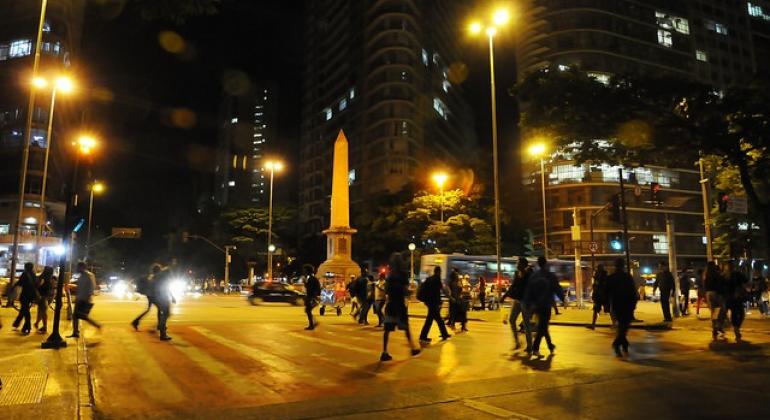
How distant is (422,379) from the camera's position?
26.3 ft

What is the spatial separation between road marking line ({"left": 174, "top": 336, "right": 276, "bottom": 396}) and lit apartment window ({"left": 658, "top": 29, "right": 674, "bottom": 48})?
296 feet

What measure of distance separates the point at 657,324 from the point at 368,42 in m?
77.7

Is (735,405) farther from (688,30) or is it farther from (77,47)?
(688,30)

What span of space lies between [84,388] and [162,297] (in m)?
5.76

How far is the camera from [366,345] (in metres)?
12.1

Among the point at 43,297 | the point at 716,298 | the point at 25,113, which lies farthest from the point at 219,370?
the point at 25,113

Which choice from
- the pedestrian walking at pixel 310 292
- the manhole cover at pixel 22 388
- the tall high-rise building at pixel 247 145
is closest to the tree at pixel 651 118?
the pedestrian walking at pixel 310 292

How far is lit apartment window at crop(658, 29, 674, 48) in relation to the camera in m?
85.8

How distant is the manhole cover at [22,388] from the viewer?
648 cm

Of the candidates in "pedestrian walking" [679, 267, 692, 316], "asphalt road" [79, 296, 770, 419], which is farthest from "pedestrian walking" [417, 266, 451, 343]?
"pedestrian walking" [679, 267, 692, 316]

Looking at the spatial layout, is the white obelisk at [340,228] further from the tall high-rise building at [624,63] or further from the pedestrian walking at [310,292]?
the tall high-rise building at [624,63]

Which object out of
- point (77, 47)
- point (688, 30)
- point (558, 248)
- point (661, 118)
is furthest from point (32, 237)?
point (688, 30)

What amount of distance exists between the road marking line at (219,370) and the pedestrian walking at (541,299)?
Result: 5.12 m

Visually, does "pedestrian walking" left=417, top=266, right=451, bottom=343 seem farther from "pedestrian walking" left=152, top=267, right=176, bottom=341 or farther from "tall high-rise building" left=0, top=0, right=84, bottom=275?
"tall high-rise building" left=0, top=0, right=84, bottom=275
